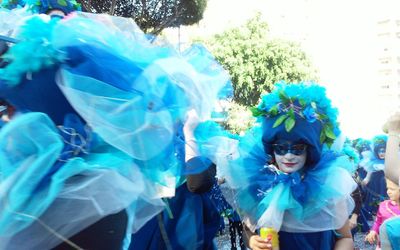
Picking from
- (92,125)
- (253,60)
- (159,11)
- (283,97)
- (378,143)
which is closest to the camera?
(92,125)

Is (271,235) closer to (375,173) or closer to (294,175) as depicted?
(294,175)

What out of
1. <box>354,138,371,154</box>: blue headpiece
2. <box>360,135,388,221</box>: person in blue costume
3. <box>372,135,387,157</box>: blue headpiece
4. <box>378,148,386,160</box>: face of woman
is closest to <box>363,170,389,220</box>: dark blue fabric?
<box>360,135,388,221</box>: person in blue costume

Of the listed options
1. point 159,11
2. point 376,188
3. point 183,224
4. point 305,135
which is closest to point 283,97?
point 305,135

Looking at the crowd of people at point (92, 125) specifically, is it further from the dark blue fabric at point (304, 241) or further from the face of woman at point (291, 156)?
Answer: the dark blue fabric at point (304, 241)

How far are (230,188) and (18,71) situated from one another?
1.58 m

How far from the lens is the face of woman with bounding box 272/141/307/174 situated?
2664 mm

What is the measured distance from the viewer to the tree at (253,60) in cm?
1673

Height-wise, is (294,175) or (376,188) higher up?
(294,175)

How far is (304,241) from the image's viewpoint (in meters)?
2.56

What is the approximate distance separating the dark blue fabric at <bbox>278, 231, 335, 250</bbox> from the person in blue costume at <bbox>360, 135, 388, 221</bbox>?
592 centimetres

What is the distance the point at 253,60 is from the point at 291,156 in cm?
1459

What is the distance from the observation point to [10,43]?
1.49 metres

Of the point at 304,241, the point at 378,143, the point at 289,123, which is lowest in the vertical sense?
the point at 378,143

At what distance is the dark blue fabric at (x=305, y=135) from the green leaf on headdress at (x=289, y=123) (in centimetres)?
3
